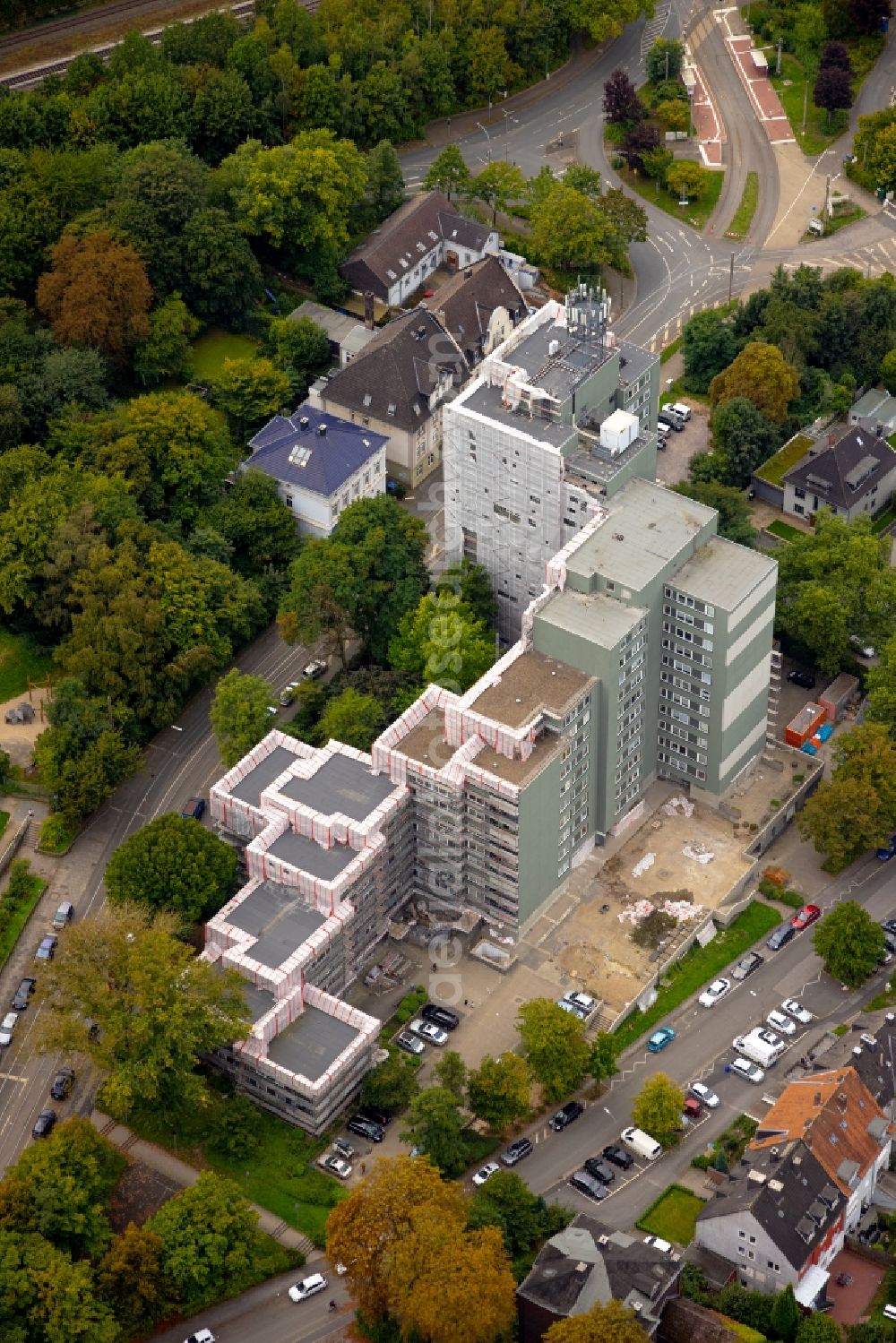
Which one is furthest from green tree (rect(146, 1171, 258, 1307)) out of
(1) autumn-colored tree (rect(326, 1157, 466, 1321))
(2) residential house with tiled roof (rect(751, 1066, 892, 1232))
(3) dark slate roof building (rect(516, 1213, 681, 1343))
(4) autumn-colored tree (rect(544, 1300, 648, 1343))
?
(2) residential house with tiled roof (rect(751, 1066, 892, 1232))

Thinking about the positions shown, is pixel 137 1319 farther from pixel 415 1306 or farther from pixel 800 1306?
pixel 800 1306

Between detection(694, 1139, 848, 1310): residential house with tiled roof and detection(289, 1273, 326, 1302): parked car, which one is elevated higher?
detection(694, 1139, 848, 1310): residential house with tiled roof

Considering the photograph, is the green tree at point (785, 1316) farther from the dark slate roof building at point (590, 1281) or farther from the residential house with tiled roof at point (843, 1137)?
the residential house with tiled roof at point (843, 1137)

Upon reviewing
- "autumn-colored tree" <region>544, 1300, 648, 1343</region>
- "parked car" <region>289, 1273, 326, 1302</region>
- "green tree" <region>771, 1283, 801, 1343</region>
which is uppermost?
"autumn-colored tree" <region>544, 1300, 648, 1343</region>

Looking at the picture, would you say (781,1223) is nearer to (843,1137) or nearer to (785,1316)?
(785,1316)

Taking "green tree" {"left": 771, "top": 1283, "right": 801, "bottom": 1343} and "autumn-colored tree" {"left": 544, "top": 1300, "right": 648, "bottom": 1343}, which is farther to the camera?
"green tree" {"left": 771, "top": 1283, "right": 801, "bottom": 1343}

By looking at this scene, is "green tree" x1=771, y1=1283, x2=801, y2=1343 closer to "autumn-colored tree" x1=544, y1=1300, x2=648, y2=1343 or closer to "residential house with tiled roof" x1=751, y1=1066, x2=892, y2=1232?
"residential house with tiled roof" x1=751, y1=1066, x2=892, y2=1232

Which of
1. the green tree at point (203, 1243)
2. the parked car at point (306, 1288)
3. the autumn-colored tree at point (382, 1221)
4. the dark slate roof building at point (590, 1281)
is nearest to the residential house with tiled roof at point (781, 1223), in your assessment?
the dark slate roof building at point (590, 1281)
